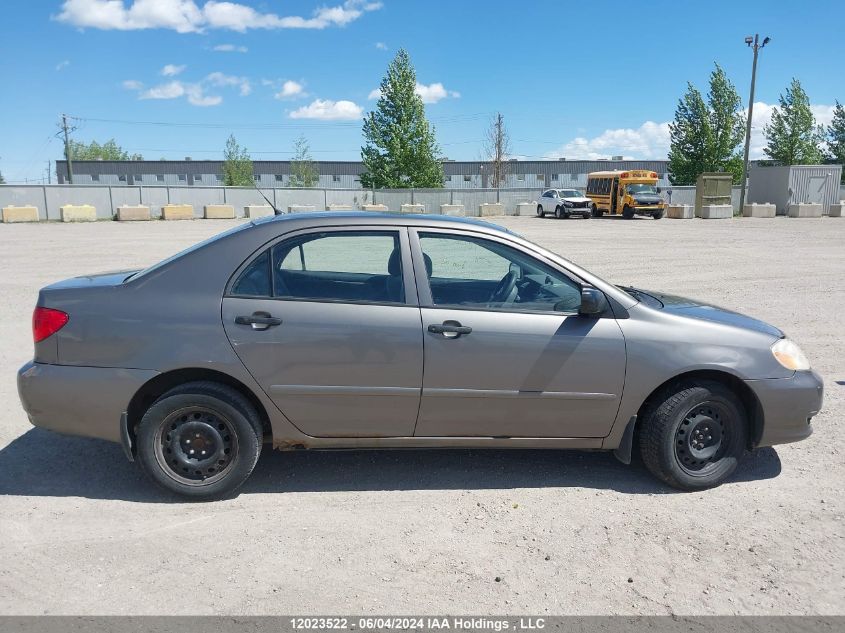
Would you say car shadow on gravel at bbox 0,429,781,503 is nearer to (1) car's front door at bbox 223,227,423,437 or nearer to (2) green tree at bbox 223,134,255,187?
(1) car's front door at bbox 223,227,423,437

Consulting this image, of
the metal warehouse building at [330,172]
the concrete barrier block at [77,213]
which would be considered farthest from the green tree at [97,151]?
the concrete barrier block at [77,213]

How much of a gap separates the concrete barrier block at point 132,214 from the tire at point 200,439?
112 feet

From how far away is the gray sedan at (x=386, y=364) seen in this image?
3.90m

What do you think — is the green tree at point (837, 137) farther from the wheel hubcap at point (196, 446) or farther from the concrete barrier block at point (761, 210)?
the wheel hubcap at point (196, 446)

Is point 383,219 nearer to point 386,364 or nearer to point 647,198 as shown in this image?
point 386,364

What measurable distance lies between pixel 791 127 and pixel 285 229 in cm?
6772

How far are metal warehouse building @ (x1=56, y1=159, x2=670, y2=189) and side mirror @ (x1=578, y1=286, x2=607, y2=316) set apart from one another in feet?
267

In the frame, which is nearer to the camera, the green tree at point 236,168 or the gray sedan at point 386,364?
the gray sedan at point 386,364

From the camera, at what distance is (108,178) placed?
87812mm

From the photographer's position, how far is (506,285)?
4293 millimetres

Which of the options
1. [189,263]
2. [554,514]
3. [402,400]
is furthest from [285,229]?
[554,514]

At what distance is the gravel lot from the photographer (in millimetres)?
3092

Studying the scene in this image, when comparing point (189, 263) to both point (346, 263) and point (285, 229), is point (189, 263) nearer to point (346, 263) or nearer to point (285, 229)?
point (285, 229)

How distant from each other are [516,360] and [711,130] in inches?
2415
